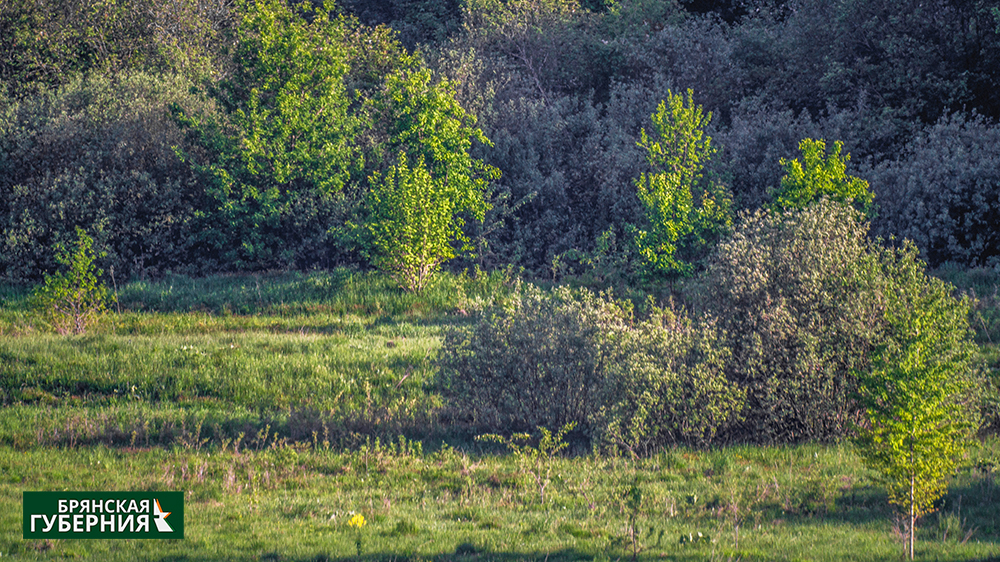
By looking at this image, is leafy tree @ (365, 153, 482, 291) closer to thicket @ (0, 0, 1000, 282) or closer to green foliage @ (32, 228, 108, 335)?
thicket @ (0, 0, 1000, 282)

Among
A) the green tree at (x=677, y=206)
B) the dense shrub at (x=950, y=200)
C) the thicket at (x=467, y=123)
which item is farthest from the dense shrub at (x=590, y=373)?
the dense shrub at (x=950, y=200)

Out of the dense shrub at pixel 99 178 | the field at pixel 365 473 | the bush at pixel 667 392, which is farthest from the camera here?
the dense shrub at pixel 99 178

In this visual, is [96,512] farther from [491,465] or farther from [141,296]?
[141,296]

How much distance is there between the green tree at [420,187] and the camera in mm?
22469

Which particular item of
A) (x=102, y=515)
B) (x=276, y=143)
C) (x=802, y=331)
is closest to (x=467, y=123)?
Result: (x=276, y=143)

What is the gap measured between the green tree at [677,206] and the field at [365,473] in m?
6.40

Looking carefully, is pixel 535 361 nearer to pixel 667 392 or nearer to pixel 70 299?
pixel 667 392

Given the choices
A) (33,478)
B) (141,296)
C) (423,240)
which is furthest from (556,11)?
(33,478)

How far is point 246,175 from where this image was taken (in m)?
28.0

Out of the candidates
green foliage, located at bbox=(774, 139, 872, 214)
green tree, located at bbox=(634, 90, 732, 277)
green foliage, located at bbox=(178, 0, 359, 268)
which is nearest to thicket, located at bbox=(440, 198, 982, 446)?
green foliage, located at bbox=(774, 139, 872, 214)

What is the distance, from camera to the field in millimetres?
7887

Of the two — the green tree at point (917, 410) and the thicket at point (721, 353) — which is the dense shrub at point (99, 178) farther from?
the green tree at point (917, 410)

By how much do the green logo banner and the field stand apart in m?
0.22

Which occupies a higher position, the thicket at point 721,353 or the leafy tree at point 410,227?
the leafy tree at point 410,227
